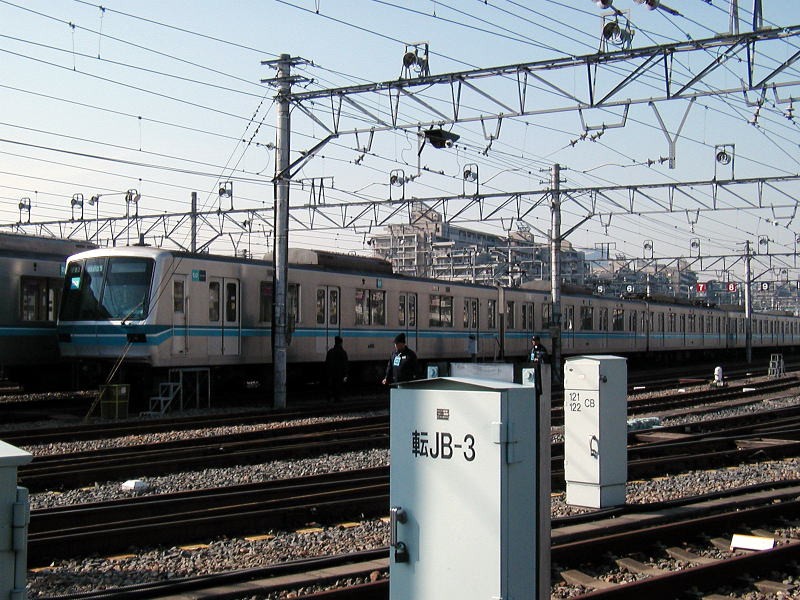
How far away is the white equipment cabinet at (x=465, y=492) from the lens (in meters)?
4.02

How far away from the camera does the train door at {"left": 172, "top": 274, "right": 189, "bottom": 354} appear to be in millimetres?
17641

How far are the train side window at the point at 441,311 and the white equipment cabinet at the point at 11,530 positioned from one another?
73.9 feet

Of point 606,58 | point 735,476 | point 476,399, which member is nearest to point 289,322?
point 606,58

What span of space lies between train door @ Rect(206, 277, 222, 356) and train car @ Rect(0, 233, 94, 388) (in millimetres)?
3580

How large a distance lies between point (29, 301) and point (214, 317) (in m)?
4.00

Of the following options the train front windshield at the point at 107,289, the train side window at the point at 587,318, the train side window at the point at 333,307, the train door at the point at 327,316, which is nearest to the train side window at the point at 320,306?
the train door at the point at 327,316

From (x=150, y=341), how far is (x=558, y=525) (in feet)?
37.1

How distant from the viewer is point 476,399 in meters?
4.07

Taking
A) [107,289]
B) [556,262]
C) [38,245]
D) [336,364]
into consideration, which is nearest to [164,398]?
[107,289]

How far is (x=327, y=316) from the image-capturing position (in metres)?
21.9

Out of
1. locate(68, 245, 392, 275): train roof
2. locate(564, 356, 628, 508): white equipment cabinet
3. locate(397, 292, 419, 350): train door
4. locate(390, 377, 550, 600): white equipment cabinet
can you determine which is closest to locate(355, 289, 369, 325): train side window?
locate(68, 245, 392, 275): train roof

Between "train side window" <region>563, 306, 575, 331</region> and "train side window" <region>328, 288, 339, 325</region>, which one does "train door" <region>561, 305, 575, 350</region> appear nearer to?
"train side window" <region>563, 306, 575, 331</region>

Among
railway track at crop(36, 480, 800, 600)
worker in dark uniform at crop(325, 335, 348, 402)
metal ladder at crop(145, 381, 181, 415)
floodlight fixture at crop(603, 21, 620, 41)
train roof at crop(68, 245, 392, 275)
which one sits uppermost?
floodlight fixture at crop(603, 21, 620, 41)

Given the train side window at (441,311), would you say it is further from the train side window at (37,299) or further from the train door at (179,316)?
the train side window at (37,299)
